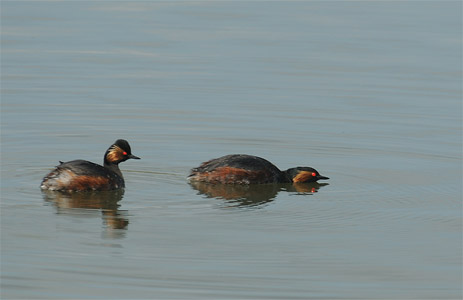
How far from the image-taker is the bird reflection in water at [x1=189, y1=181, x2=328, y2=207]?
13.8 m

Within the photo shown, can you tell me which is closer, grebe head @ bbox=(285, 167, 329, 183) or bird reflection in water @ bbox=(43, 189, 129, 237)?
bird reflection in water @ bbox=(43, 189, 129, 237)

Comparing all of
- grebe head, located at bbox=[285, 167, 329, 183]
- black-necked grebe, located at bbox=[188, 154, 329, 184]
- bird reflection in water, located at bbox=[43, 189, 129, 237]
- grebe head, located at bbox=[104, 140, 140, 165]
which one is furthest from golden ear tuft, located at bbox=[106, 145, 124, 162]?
grebe head, located at bbox=[285, 167, 329, 183]

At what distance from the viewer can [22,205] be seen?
41.8ft

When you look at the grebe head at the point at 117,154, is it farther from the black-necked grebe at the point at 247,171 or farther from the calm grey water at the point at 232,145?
the black-necked grebe at the point at 247,171

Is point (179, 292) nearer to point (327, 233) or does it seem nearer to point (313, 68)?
point (327, 233)

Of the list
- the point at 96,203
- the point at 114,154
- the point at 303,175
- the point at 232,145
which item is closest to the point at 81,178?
the point at 96,203

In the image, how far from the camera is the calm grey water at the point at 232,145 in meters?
10.7

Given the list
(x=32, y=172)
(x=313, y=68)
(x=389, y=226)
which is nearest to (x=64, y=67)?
(x=313, y=68)

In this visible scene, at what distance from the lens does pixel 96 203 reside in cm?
1329

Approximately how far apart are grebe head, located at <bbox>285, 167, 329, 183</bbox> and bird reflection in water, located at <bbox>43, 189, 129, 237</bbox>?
243 centimetres

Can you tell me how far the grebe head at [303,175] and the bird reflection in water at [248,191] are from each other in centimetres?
7

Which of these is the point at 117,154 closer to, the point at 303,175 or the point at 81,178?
the point at 81,178

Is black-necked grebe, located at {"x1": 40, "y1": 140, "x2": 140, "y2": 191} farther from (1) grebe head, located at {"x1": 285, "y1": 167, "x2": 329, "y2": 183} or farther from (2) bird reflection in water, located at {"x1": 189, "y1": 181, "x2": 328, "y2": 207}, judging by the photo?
(1) grebe head, located at {"x1": 285, "y1": 167, "x2": 329, "y2": 183}

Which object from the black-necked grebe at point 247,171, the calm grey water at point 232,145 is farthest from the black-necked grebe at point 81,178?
the black-necked grebe at point 247,171
